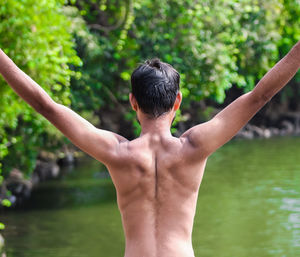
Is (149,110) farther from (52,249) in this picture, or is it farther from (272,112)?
(272,112)

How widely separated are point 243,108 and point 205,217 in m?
10.9

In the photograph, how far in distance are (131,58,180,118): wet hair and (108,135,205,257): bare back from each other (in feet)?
0.40

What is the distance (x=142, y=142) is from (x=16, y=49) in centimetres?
680

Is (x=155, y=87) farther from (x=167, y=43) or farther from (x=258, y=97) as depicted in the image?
(x=167, y=43)

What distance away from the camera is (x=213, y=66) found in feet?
49.1

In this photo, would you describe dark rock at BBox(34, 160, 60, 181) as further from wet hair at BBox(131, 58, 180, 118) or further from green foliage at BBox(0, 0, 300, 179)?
wet hair at BBox(131, 58, 180, 118)

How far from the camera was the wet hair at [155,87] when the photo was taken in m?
2.57

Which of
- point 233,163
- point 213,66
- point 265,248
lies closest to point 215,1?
point 213,66

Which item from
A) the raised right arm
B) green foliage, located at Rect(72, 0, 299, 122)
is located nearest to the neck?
the raised right arm

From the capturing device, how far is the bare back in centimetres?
258

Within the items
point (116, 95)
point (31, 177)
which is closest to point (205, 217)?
point (116, 95)

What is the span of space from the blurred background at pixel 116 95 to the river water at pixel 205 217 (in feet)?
0.08

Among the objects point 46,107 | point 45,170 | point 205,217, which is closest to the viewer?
point 46,107

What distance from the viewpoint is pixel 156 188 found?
8.52 feet
